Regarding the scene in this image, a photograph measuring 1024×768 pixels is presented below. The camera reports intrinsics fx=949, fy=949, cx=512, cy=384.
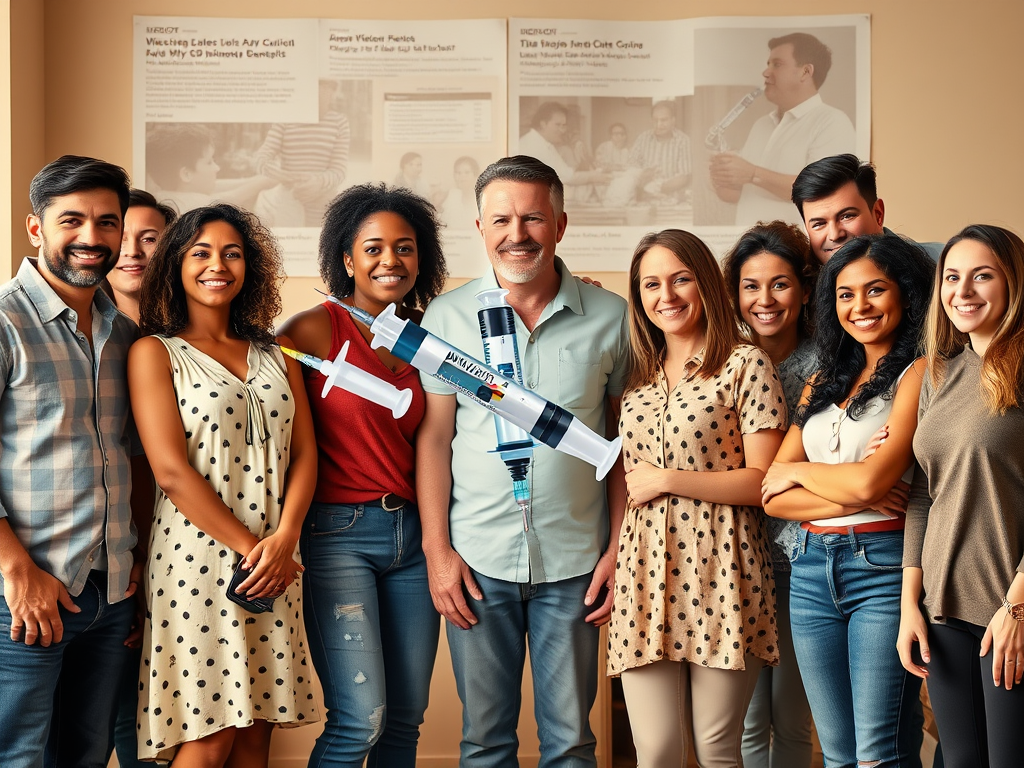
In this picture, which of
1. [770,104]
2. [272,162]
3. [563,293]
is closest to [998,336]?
[563,293]

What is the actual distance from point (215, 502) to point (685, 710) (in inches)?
41.5

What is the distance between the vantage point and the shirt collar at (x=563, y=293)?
215 cm

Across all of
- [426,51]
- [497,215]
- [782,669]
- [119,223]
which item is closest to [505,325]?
[497,215]

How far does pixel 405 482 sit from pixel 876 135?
2.42 m

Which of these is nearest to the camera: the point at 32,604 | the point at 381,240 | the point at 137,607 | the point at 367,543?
the point at 32,604

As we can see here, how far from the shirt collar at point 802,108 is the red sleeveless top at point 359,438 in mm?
2051

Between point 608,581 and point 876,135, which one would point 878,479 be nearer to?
point 608,581

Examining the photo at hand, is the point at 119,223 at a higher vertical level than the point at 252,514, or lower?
higher

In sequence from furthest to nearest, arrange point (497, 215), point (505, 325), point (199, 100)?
point (199, 100) < point (497, 215) < point (505, 325)

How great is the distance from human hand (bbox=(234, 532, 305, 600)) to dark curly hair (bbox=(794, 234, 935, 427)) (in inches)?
43.8

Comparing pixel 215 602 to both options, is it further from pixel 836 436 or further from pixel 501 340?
pixel 836 436

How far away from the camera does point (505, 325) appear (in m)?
1.31

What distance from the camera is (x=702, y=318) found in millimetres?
2078

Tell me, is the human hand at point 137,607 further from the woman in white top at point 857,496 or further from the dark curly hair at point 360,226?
the woman in white top at point 857,496
